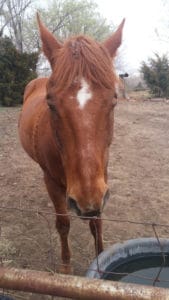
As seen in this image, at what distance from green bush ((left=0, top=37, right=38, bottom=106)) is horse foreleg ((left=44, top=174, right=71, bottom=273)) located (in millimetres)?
9393

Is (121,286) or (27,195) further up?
(121,286)

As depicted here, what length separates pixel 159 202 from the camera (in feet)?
13.5

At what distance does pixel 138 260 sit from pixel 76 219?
1.52 m

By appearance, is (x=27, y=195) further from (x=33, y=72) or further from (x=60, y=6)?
(x=60, y=6)

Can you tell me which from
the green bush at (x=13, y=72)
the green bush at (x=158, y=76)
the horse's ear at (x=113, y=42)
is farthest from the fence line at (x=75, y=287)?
the green bush at (x=158, y=76)

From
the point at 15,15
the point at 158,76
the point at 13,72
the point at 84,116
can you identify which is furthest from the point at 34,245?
the point at 15,15

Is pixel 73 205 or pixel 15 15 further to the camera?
pixel 15 15

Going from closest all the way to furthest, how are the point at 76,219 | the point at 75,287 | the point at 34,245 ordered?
1. the point at 75,287
2. the point at 34,245
3. the point at 76,219

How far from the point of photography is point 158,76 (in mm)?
16031

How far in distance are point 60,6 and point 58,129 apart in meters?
26.5

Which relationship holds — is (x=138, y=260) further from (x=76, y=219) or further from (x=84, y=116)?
(x=76, y=219)

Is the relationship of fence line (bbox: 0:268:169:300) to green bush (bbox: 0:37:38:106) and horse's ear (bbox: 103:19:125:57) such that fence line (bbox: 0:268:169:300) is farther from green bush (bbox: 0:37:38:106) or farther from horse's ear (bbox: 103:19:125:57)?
green bush (bbox: 0:37:38:106)

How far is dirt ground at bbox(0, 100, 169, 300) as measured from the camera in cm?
312

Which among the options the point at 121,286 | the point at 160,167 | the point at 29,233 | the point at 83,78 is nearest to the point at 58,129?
the point at 83,78
